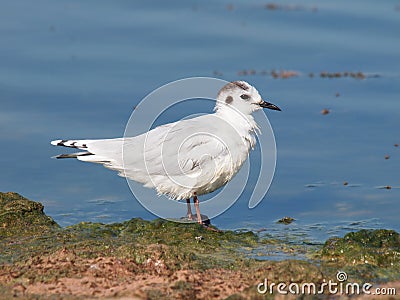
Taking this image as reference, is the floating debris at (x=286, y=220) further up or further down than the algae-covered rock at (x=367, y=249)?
further up

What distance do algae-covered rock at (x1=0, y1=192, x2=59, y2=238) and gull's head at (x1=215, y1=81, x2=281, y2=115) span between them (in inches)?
78.8

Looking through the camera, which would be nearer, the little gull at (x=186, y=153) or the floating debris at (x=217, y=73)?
the little gull at (x=186, y=153)

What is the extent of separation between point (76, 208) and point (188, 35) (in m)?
5.48

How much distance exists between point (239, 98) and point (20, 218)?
7.80ft

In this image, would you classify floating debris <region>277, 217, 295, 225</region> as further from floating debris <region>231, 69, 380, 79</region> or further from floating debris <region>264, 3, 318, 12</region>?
floating debris <region>264, 3, 318, 12</region>

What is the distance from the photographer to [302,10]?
1505 centimetres

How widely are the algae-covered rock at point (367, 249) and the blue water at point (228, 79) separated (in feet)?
2.72

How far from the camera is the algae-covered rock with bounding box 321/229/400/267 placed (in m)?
6.72

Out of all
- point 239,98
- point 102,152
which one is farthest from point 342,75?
point 102,152

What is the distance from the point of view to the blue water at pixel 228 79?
9.18 metres

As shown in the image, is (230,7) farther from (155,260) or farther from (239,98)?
(155,260)

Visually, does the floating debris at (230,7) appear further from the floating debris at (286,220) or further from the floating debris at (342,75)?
the floating debris at (286,220)

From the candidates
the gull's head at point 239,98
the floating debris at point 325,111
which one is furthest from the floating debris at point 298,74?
the gull's head at point 239,98

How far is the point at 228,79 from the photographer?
12.1 meters
